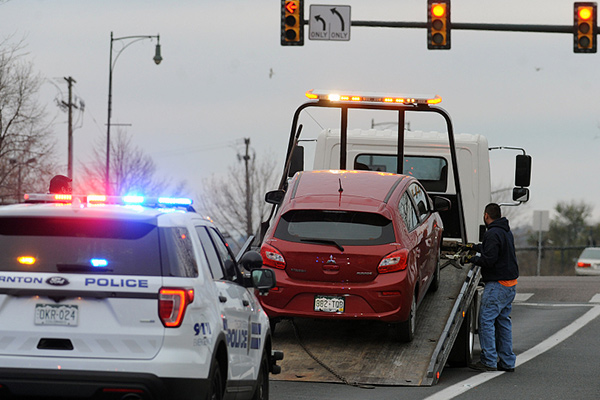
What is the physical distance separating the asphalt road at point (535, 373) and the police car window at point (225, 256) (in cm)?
237

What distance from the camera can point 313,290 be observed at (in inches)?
Answer: 447

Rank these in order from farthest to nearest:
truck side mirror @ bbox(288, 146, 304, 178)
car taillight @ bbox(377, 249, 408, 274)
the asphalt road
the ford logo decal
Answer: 1. truck side mirror @ bbox(288, 146, 304, 178)
2. car taillight @ bbox(377, 249, 408, 274)
3. the asphalt road
4. the ford logo decal

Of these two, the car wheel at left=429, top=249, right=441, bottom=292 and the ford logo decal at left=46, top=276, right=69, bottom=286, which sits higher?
the ford logo decal at left=46, top=276, right=69, bottom=286

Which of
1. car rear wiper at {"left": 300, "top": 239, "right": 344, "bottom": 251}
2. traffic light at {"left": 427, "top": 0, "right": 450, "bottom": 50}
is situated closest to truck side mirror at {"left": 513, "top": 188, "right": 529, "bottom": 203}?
traffic light at {"left": 427, "top": 0, "right": 450, "bottom": 50}

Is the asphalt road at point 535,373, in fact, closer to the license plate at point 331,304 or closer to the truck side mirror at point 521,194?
the license plate at point 331,304

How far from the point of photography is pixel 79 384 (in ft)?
20.5

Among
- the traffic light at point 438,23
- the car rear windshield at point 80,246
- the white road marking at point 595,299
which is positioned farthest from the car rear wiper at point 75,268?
the white road marking at point 595,299

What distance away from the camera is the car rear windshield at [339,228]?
1156cm

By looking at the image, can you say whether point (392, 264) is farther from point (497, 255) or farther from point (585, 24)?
point (585, 24)

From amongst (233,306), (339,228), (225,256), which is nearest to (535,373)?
(339,228)

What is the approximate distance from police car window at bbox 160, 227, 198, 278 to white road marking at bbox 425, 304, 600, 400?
4.11m

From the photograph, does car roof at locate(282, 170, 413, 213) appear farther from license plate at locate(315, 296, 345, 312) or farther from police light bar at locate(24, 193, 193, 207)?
police light bar at locate(24, 193, 193, 207)

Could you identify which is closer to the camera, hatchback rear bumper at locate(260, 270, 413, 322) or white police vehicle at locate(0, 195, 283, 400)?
white police vehicle at locate(0, 195, 283, 400)

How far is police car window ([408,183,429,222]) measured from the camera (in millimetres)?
12961
